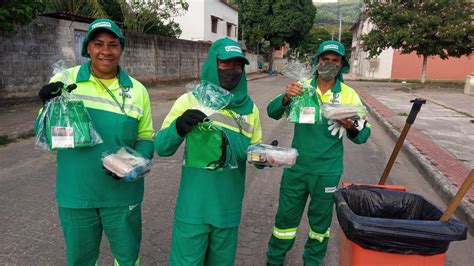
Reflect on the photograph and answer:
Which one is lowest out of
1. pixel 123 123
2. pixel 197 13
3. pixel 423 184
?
pixel 423 184

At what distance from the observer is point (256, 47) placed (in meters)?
42.6

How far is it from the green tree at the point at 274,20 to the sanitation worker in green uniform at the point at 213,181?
129ft

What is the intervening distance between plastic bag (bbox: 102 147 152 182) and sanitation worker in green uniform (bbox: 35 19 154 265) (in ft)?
0.23

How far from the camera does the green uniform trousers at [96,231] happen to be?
7.08ft

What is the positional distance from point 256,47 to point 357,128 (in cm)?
4097

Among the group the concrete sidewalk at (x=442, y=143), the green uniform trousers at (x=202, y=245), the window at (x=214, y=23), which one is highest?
the window at (x=214, y=23)

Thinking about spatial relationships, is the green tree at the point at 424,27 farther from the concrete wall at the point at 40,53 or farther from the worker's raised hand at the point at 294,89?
the worker's raised hand at the point at 294,89

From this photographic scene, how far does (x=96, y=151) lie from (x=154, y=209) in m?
2.20

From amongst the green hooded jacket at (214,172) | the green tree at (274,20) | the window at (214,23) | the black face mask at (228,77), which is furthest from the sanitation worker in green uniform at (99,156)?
the green tree at (274,20)

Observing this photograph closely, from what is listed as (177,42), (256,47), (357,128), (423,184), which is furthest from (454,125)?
(256,47)

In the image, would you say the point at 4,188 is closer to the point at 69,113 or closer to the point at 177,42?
the point at 69,113

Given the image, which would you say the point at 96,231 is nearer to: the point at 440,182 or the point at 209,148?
the point at 209,148

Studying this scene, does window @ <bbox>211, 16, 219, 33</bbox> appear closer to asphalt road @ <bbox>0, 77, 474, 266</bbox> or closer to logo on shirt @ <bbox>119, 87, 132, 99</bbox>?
asphalt road @ <bbox>0, 77, 474, 266</bbox>

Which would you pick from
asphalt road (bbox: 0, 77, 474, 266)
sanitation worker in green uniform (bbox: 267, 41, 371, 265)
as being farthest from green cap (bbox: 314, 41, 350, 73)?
asphalt road (bbox: 0, 77, 474, 266)
